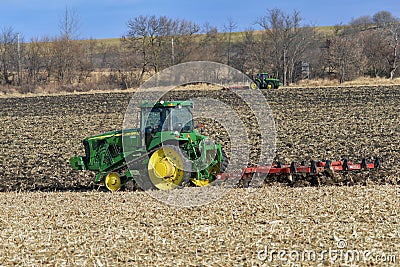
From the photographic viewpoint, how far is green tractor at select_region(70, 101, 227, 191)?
12.2 m

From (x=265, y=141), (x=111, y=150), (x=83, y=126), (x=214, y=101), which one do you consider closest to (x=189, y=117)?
(x=111, y=150)

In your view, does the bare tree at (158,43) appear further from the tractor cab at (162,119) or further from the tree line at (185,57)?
the tractor cab at (162,119)

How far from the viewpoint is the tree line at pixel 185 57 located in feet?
179

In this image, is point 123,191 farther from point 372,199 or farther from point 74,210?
point 372,199

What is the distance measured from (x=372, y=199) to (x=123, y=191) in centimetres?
537

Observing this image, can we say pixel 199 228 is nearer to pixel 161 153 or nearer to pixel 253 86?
pixel 161 153

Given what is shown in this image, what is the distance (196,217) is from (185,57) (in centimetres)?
4943

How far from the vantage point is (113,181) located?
12.8 meters

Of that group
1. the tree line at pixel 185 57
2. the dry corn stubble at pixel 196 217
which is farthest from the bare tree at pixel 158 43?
the dry corn stubble at pixel 196 217

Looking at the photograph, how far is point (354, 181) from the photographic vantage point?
13312 mm

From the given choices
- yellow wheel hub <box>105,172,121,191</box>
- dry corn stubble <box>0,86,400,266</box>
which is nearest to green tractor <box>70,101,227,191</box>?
yellow wheel hub <box>105,172,121,191</box>

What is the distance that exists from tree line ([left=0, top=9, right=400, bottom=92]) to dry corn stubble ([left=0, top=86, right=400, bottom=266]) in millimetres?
34897

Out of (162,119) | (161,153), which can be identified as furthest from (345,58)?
(161,153)

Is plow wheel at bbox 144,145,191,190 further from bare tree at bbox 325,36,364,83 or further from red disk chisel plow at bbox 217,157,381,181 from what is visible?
bare tree at bbox 325,36,364,83
